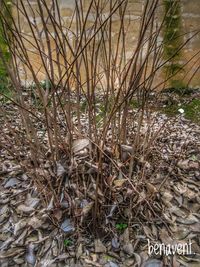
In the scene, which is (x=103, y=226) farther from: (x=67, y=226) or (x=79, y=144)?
(x=79, y=144)

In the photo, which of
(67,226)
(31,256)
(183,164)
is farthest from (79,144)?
(183,164)

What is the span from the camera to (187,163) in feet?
6.33

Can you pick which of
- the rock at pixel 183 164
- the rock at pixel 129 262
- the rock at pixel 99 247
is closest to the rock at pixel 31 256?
the rock at pixel 99 247

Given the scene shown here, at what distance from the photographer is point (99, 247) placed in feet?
4.70

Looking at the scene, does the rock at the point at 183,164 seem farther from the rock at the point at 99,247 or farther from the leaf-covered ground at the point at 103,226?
the rock at the point at 99,247

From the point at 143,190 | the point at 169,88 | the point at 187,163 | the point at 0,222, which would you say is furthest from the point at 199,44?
the point at 0,222

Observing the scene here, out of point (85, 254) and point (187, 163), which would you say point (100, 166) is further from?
point (187, 163)

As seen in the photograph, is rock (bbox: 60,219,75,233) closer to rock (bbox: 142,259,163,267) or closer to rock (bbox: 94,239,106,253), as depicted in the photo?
rock (bbox: 94,239,106,253)

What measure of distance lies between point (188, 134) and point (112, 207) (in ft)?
3.41

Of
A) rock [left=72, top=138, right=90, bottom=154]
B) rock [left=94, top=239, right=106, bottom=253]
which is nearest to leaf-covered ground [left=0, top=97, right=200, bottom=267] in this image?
rock [left=94, top=239, right=106, bottom=253]

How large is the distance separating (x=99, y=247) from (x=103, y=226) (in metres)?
0.10

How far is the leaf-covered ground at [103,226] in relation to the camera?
1.39 m

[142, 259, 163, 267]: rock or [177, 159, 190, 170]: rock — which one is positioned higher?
[177, 159, 190, 170]: rock

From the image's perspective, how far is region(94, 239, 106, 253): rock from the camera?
142 centimetres
